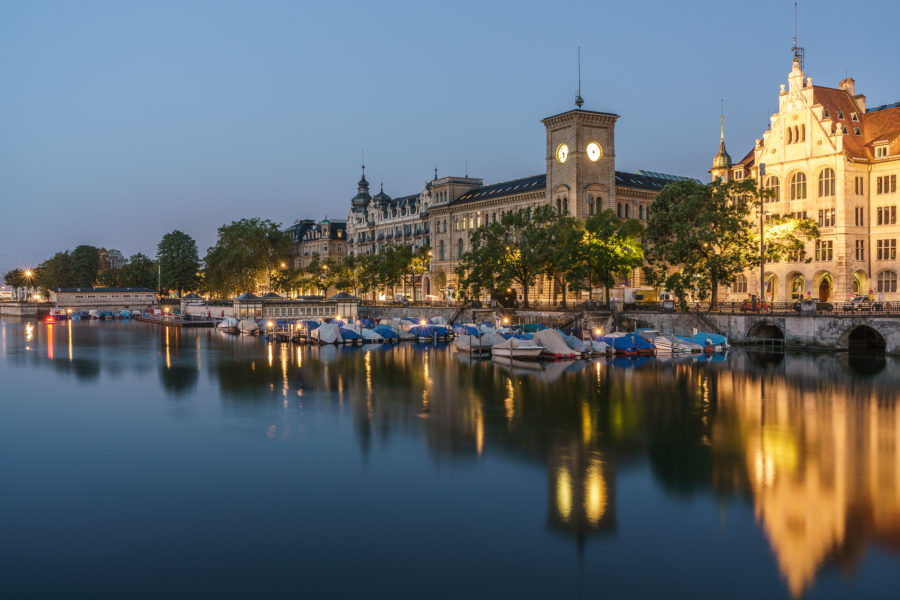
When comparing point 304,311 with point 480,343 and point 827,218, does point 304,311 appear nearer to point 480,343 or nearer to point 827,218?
point 480,343

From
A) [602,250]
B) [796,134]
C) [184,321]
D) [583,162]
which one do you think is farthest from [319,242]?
[796,134]

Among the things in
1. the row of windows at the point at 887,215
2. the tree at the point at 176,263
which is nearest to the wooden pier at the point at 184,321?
the tree at the point at 176,263

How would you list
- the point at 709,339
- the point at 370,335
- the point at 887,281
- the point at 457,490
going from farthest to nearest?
1. the point at 370,335
2. the point at 887,281
3. the point at 709,339
4. the point at 457,490

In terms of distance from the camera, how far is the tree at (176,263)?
172750 mm

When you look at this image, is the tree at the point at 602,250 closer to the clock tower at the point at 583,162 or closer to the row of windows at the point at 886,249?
the clock tower at the point at 583,162

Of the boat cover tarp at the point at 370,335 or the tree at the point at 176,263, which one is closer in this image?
the boat cover tarp at the point at 370,335

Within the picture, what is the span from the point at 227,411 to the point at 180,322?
89890 millimetres

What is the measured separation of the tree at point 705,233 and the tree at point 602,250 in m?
7.71

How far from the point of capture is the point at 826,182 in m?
72.2

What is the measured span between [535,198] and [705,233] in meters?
45.0

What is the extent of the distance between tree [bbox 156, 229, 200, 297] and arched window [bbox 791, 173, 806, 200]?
137921 millimetres

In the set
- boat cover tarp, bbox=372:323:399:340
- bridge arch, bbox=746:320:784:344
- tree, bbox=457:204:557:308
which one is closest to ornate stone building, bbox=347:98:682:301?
tree, bbox=457:204:557:308

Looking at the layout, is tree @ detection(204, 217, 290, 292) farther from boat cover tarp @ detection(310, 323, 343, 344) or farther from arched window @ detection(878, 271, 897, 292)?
arched window @ detection(878, 271, 897, 292)

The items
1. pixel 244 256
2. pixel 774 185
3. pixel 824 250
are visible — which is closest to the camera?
pixel 824 250
